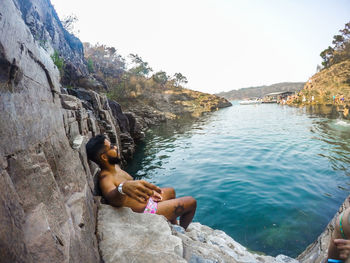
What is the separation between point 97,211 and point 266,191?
4595mm

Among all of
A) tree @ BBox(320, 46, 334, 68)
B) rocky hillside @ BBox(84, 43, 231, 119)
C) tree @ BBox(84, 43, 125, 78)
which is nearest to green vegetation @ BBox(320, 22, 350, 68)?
tree @ BBox(320, 46, 334, 68)

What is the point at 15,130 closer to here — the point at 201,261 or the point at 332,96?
the point at 201,261

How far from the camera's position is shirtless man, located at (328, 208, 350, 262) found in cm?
161

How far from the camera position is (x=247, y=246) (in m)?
3.36

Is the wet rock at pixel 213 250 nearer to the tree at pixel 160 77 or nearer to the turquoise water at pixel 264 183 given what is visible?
the turquoise water at pixel 264 183

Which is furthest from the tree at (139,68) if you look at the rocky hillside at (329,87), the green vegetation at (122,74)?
the rocky hillside at (329,87)

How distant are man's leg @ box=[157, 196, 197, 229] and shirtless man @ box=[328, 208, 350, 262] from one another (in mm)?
1689

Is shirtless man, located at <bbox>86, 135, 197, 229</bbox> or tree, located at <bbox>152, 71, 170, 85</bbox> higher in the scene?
tree, located at <bbox>152, 71, 170, 85</bbox>

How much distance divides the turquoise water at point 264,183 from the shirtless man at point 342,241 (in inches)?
67.3

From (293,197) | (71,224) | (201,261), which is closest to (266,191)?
(293,197)

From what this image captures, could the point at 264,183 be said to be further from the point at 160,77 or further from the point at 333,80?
the point at 160,77

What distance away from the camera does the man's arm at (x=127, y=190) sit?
5.92 feet

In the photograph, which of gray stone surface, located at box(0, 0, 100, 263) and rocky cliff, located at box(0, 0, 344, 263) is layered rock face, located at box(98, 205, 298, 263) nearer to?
rocky cliff, located at box(0, 0, 344, 263)

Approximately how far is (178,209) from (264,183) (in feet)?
12.7
